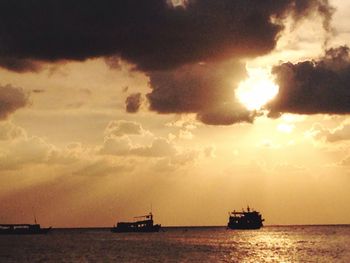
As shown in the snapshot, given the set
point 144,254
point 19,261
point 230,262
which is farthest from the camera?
point 144,254

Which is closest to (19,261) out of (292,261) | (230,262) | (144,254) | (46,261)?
(46,261)

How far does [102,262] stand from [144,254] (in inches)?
872

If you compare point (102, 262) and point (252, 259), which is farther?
point (252, 259)

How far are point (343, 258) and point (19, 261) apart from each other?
64.3 meters

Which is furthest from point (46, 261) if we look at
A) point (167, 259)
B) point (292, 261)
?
point (292, 261)

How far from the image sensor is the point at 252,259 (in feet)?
396

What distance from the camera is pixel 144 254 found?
13288 centimetres

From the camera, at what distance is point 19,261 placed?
118625 millimetres

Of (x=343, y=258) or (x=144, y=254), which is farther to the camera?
(x=144, y=254)

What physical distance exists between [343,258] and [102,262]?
47.0 meters

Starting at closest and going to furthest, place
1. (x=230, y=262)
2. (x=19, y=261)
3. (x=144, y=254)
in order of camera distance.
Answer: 1. (x=230, y=262)
2. (x=19, y=261)
3. (x=144, y=254)

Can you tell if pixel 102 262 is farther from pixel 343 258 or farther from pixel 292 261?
pixel 343 258

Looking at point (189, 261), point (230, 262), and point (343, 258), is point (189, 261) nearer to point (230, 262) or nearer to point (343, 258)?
point (230, 262)

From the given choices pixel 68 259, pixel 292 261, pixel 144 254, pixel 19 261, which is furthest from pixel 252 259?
pixel 19 261
